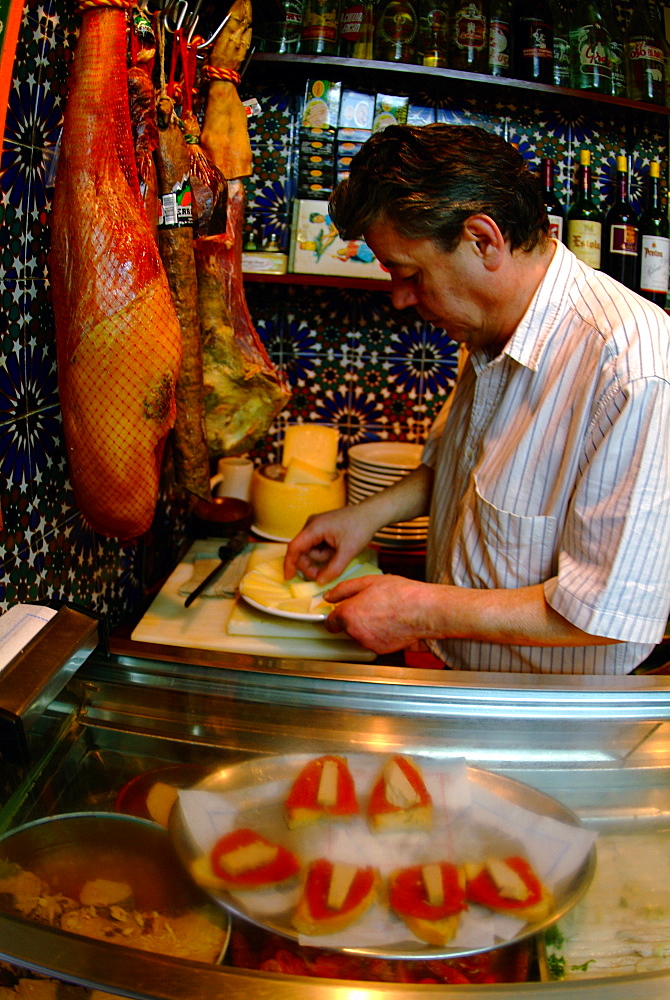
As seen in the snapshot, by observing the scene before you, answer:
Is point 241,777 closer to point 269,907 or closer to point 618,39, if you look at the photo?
point 269,907

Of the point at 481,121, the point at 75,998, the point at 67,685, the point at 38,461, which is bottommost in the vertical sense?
the point at 75,998

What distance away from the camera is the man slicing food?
1.37m

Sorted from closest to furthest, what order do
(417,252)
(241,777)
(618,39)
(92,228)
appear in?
(241,777)
(92,228)
(417,252)
(618,39)

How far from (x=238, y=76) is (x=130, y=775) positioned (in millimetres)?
1533

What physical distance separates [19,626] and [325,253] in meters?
2.04

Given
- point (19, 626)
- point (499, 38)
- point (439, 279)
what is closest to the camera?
point (19, 626)

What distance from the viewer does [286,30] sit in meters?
2.55

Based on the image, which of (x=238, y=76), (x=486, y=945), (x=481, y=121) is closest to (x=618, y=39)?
(x=481, y=121)

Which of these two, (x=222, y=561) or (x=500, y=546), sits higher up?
(x=500, y=546)

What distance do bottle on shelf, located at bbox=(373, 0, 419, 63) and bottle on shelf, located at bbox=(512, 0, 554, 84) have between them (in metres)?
0.35

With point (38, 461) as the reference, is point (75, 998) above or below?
below

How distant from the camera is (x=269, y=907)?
2.48 feet

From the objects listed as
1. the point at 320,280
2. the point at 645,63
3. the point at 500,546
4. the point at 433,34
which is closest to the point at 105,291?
the point at 500,546

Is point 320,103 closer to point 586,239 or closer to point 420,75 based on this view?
point 420,75
